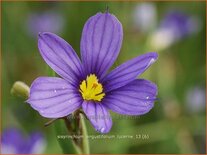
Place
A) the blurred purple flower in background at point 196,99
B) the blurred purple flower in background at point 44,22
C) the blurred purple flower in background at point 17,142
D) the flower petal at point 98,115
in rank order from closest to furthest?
the flower petal at point 98,115
the blurred purple flower in background at point 17,142
the blurred purple flower in background at point 196,99
the blurred purple flower in background at point 44,22

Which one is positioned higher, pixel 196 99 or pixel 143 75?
pixel 143 75

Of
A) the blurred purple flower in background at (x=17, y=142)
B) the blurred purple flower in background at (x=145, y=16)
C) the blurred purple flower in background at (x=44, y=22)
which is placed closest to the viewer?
the blurred purple flower in background at (x=17, y=142)

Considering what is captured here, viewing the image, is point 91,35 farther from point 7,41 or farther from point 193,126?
point 7,41

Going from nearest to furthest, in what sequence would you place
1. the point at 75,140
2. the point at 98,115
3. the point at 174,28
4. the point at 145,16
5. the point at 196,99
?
the point at 98,115, the point at 75,140, the point at 196,99, the point at 145,16, the point at 174,28

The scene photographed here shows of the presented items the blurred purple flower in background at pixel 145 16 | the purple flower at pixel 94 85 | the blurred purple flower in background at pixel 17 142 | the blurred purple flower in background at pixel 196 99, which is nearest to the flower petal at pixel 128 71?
the purple flower at pixel 94 85

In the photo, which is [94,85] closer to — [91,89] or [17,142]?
[91,89]

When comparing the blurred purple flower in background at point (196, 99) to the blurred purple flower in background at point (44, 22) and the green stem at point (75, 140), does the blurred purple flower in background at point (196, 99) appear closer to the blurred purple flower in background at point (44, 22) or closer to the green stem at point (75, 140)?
the blurred purple flower in background at point (44, 22)

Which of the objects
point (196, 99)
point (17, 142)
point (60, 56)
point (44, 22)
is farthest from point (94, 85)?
point (44, 22)

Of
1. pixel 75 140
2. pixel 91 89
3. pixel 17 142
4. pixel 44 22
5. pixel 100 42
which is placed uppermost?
pixel 44 22
